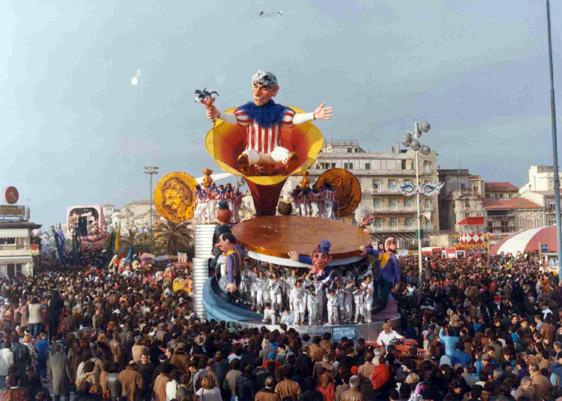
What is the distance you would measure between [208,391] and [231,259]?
10.2 m

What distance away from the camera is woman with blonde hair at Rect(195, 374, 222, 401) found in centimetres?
823

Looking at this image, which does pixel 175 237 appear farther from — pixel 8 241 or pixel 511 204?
pixel 511 204

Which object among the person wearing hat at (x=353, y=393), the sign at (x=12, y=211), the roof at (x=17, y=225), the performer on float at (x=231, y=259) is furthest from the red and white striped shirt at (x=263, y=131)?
the sign at (x=12, y=211)

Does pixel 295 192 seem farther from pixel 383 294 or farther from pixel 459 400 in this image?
pixel 459 400

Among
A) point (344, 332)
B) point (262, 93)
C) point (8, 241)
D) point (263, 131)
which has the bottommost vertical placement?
point (344, 332)

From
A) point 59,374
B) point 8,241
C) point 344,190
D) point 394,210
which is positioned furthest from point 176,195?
point 394,210

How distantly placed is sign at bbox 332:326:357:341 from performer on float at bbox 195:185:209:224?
828 cm

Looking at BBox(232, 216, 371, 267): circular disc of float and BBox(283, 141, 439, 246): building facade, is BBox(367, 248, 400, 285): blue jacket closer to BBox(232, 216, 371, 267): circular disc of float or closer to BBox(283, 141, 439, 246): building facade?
BBox(232, 216, 371, 267): circular disc of float

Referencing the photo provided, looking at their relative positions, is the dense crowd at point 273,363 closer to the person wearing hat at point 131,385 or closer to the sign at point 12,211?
the person wearing hat at point 131,385

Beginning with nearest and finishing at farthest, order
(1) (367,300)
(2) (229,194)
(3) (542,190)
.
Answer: (1) (367,300) → (2) (229,194) → (3) (542,190)

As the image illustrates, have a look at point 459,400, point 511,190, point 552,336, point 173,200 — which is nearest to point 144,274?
point 173,200

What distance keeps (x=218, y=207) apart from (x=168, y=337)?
10.1 metres

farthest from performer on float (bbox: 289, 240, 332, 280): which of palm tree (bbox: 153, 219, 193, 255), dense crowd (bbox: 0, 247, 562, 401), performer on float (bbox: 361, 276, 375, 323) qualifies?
palm tree (bbox: 153, 219, 193, 255)

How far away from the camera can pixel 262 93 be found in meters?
22.9
